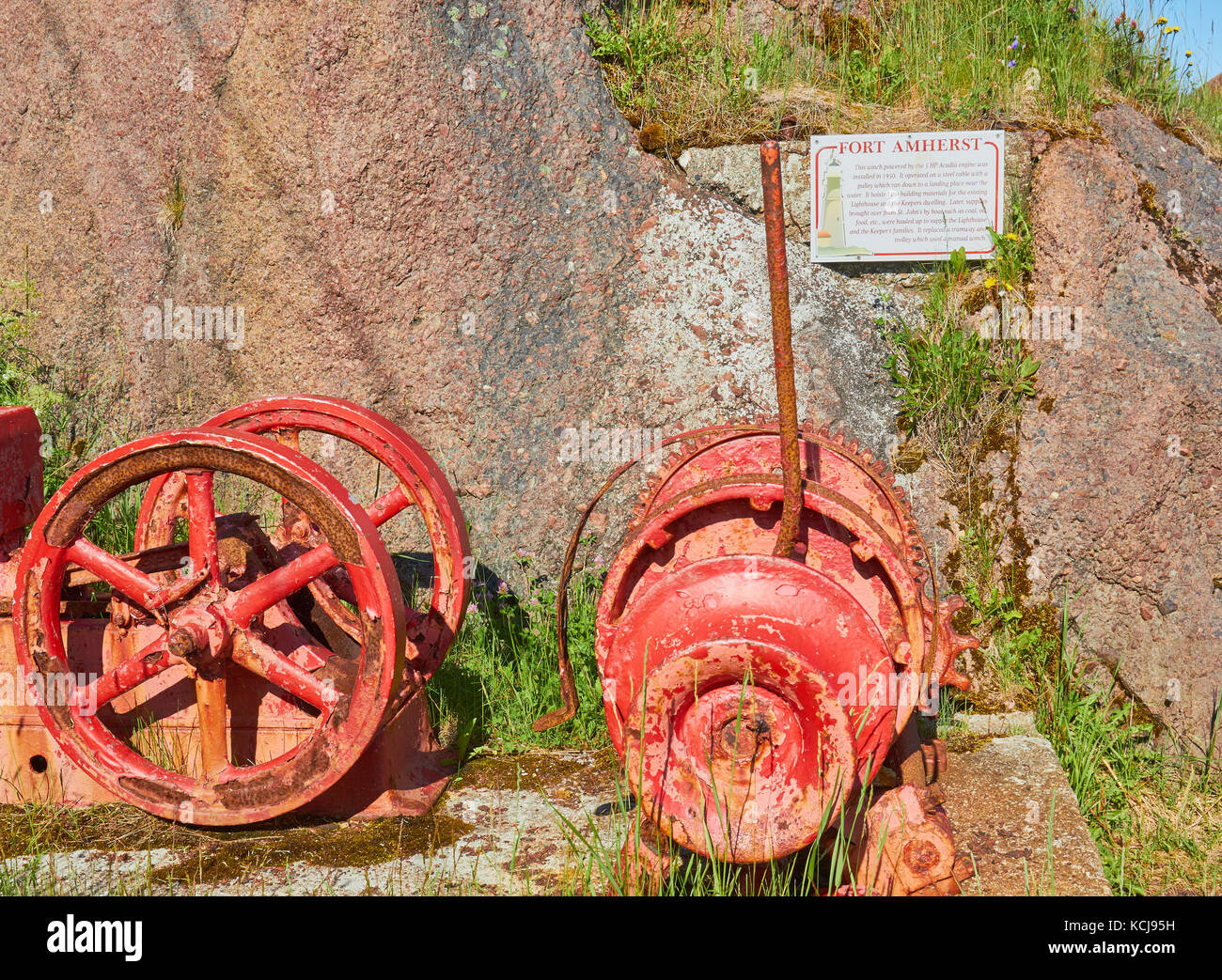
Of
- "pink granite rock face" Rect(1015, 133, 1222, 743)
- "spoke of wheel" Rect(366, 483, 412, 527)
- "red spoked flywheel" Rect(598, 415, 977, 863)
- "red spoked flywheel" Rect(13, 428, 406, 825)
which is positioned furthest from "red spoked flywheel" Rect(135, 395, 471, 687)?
"pink granite rock face" Rect(1015, 133, 1222, 743)

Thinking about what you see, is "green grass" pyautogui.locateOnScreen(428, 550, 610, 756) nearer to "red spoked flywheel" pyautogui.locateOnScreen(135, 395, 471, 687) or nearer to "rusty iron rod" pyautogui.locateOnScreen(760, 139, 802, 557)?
"red spoked flywheel" pyautogui.locateOnScreen(135, 395, 471, 687)

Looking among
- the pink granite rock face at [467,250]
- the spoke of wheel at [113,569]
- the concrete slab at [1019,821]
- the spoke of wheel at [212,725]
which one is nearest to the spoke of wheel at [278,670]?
the spoke of wheel at [212,725]

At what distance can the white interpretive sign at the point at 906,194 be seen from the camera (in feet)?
12.7

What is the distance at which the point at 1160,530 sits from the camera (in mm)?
3604

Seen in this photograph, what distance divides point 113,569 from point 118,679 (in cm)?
29

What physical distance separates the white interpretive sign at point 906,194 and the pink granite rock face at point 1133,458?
0.99ft

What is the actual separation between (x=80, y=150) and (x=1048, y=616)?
4138 millimetres

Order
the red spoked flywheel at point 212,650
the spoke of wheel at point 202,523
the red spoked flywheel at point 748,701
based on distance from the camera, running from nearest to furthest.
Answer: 1. the red spoked flywheel at point 748,701
2. the red spoked flywheel at point 212,650
3. the spoke of wheel at point 202,523

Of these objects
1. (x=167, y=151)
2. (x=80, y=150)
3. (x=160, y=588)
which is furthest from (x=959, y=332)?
(x=80, y=150)

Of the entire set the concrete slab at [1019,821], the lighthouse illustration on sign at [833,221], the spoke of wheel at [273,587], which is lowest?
the concrete slab at [1019,821]

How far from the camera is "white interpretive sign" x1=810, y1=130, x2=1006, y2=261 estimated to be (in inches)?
152

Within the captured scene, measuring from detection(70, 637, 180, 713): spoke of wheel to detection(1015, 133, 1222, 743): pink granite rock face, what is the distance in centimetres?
289

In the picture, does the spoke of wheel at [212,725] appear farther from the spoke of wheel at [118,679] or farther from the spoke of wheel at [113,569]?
the spoke of wheel at [113,569]

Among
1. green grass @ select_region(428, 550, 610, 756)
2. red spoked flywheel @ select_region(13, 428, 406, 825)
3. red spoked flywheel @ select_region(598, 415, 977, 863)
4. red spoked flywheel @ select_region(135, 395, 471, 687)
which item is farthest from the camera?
green grass @ select_region(428, 550, 610, 756)
